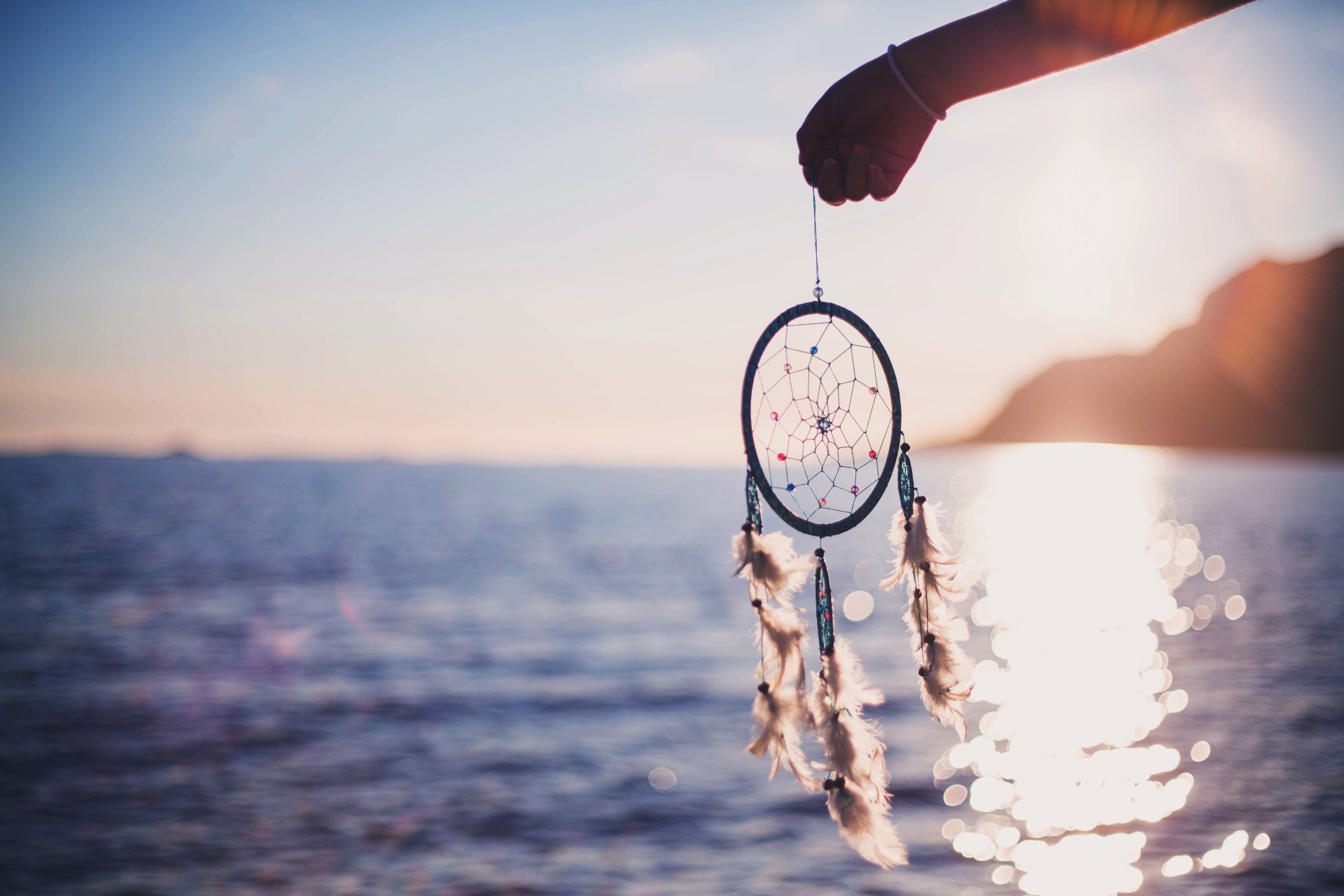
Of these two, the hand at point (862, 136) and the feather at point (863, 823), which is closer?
the hand at point (862, 136)

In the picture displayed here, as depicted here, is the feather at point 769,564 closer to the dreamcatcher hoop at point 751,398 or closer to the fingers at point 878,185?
the dreamcatcher hoop at point 751,398

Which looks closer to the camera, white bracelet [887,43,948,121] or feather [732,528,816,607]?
white bracelet [887,43,948,121]

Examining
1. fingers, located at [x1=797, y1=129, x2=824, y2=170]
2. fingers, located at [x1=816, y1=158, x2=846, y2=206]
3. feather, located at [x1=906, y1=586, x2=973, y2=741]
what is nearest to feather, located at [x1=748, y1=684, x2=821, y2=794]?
feather, located at [x1=906, y1=586, x2=973, y2=741]

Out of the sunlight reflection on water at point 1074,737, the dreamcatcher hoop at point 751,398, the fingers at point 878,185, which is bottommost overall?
the sunlight reflection on water at point 1074,737

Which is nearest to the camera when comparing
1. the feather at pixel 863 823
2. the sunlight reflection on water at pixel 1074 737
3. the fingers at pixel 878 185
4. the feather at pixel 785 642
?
the fingers at pixel 878 185

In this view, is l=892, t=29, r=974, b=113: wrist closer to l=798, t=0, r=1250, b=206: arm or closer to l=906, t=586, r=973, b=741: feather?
l=798, t=0, r=1250, b=206: arm

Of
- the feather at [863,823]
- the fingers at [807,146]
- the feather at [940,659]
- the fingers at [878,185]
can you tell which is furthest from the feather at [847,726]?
the fingers at [807,146]

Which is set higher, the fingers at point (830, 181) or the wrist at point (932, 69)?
the wrist at point (932, 69)

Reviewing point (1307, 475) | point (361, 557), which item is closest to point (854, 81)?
point (361, 557)
